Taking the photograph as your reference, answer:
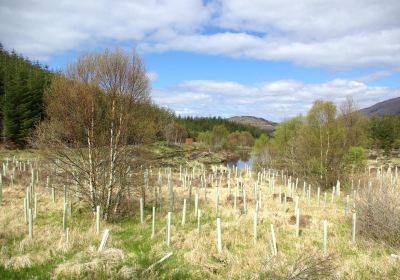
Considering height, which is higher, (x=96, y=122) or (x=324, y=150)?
(x=96, y=122)

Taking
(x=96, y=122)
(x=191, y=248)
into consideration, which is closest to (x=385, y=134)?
(x=96, y=122)

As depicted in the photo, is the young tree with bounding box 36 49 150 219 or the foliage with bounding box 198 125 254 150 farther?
the foliage with bounding box 198 125 254 150

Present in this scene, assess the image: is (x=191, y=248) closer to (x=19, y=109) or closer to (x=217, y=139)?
(x=19, y=109)

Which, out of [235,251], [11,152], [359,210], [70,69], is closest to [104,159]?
[70,69]

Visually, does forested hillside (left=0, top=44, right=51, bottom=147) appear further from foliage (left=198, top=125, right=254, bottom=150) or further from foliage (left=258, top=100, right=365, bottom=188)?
foliage (left=198, top=125, right=254, bottom=150)

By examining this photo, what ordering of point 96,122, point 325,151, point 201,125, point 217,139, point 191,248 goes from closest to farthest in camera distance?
point 191,248 < point 96,122 < point 325,151 < point 217,139 < point 201,125

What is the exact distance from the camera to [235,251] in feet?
36.1

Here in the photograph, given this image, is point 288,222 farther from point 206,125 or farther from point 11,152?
point 206,125

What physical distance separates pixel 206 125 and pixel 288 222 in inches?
4687

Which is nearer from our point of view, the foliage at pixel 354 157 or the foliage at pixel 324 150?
the foliage at pixel 324 150

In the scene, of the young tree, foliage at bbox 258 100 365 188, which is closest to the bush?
the young tree

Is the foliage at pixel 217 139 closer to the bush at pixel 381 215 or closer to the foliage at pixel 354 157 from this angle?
the foliage at pixel 354 157

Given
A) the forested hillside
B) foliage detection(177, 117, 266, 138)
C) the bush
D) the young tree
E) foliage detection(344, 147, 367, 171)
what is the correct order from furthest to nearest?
foliage detection(177, 117, 266, 138)
the forested hillside
foliage detection(344, 147, 367, 171)
the young tree
the bush

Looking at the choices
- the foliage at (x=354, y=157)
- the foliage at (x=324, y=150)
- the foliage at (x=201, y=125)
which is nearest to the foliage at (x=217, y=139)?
the foliage at (x=201, y=125)
